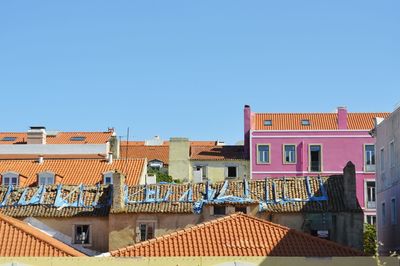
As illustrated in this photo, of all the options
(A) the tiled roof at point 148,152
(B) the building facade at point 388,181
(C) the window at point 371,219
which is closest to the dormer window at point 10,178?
(A) the tiled roof at point 148,152

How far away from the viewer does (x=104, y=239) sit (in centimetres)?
5441

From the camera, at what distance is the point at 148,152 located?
304 feet

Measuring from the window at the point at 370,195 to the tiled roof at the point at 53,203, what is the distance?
28012 millimetres

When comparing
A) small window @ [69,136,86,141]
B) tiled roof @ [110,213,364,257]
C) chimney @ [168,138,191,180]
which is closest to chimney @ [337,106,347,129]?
chimney @ [168,138,191,180]

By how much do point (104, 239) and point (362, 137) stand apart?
1319 inches

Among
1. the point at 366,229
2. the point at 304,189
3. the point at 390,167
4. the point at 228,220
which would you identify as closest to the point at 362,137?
the point at 366,229

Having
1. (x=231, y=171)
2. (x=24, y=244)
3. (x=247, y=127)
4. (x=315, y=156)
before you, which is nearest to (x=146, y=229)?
(x=24, y=244)

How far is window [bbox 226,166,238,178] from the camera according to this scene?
272 ft

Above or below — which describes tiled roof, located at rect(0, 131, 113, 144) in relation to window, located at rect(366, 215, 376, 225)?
above

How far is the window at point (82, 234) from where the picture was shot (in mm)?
54537

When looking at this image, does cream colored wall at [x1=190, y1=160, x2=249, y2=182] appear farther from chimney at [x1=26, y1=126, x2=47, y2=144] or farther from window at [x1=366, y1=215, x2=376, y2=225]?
chimney at [x1=26, y1=126, x2=47, y2=144]

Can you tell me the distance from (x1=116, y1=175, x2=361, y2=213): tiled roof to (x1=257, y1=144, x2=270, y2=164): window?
990 inches

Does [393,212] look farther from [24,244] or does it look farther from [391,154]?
[24,244]

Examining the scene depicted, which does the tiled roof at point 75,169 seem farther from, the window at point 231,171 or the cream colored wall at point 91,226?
the cream colored wall at point 91,226
